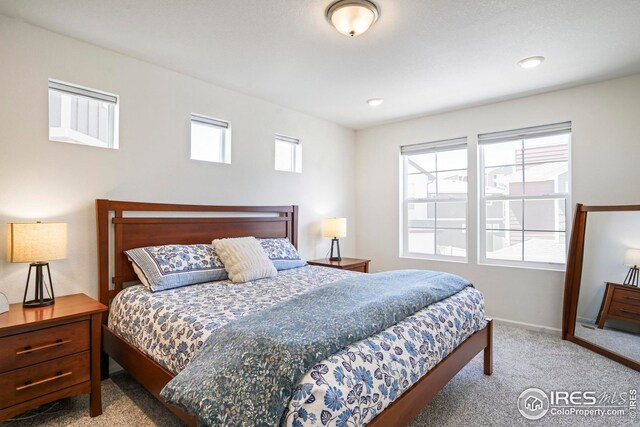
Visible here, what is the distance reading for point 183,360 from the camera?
1.68m

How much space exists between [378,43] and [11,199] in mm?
2658

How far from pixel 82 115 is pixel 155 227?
993 mm

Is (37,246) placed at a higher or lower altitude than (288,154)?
lower

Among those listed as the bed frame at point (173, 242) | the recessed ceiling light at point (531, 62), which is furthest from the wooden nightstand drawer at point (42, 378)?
the recessed ceiling light at point (531, 62)

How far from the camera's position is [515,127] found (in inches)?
141

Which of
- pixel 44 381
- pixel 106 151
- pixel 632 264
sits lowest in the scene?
pixel 44 381

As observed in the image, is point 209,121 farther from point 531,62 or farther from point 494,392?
point 494,392

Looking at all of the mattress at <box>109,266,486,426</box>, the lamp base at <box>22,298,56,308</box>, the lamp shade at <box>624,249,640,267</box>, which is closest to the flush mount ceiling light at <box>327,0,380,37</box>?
the mattress at <box>109,266,486,426</box>

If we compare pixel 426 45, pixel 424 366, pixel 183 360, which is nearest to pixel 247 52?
pixel 426 45

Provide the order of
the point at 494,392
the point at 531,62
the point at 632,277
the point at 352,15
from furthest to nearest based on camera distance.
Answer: the point at 632,277 < the point at 531,62 < the point at 494,392 < the point at 352,15

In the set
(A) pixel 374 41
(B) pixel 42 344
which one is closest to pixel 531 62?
(A) pixel 374 41

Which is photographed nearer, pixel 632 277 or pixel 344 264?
pixel 632 277

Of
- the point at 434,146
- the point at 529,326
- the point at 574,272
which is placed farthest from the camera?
the point at 434,146

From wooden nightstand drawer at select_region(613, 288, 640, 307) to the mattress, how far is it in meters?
1.40
